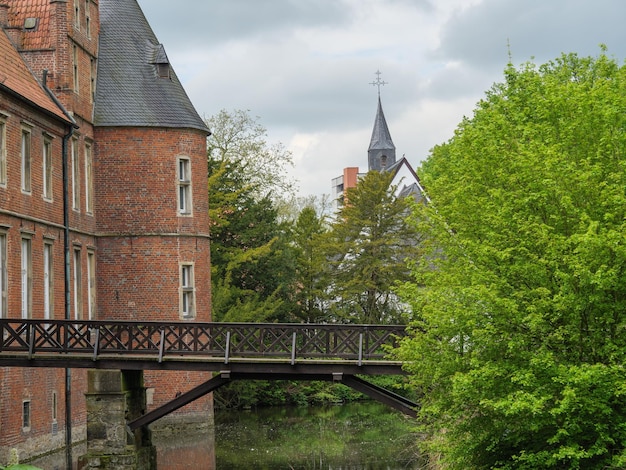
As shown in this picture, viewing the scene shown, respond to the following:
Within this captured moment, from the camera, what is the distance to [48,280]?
28266mm

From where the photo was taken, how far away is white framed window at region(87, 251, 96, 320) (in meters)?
31.2

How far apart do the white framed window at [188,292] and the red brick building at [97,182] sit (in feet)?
0.10

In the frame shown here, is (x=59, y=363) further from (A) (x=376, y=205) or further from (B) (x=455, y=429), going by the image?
(A) (x=376, y=205)

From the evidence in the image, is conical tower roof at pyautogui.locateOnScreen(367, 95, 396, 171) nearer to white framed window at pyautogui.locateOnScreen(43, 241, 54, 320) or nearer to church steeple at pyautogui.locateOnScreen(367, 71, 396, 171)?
church steeple at pyautogui.locateOnScreen(367, 71, 396, 171)

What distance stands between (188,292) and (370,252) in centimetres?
1809

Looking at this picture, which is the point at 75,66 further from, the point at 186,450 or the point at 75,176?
the point at 186,450

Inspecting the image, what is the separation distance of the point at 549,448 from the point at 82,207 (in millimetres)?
16070

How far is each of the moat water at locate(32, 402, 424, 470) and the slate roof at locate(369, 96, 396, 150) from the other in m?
56.8

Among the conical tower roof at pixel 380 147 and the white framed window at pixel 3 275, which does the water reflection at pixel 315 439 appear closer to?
→ the white framed window at pixel 3 275

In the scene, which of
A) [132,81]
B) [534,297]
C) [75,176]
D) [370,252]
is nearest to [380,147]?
[370,252]

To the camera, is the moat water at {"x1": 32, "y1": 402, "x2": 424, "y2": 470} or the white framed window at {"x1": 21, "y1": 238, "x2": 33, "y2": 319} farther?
the moat water at {"x1": 32, "y1": 402, "x2": 424, "y2": 470}

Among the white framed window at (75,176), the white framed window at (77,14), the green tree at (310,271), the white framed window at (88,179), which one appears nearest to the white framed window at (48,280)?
the white framed window at (75,176)

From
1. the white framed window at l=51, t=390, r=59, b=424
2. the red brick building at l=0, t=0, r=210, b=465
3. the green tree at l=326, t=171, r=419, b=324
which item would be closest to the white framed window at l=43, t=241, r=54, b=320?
the red brick building at l=0, t=0, r=210, b=465

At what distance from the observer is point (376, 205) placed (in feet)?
166
